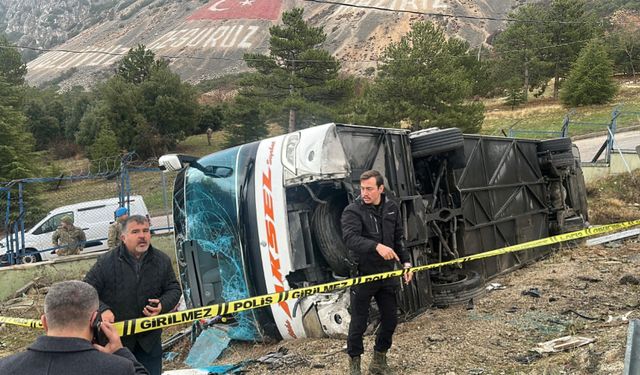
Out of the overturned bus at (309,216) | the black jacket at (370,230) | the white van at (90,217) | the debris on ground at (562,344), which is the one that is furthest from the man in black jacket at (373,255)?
the white van at (90,217)

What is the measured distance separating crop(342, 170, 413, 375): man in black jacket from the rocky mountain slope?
70.1m

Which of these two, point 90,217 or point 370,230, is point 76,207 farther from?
point 370,230

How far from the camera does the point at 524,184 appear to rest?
763 cm

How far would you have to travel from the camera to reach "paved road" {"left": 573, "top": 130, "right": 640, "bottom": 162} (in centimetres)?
1952

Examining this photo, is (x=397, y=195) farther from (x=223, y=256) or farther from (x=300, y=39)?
(x=300, y=39)

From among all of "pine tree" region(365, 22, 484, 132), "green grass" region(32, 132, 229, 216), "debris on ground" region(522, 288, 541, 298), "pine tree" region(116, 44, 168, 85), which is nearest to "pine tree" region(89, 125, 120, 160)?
"pine tree" region(116, 44, 168, 85)

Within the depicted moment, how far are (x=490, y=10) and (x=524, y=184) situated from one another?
105500 millimetres

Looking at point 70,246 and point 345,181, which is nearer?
point 345,181

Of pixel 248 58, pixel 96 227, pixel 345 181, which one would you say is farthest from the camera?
pixel 248 58

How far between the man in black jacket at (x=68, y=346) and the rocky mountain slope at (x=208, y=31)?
72227 mm

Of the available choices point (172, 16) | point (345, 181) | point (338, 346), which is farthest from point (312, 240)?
point (172, 16)

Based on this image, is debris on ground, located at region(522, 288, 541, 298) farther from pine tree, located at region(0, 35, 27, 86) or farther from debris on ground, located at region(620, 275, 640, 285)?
pine tree, located at region(0, 35, 27, 86)

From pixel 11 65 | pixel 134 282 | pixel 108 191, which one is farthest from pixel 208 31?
pixel 134 282

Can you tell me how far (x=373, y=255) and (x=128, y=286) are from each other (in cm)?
175
